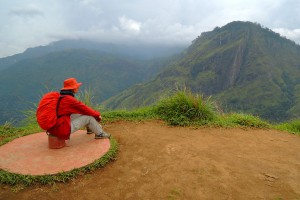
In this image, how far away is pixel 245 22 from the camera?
651 feet

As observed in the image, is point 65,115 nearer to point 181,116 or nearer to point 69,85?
point 69,85

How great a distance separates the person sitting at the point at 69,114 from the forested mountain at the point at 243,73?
4388 inches

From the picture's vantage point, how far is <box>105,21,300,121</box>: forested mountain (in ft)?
403

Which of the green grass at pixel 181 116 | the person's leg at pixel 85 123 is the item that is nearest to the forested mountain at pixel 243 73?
the green grass at pixel 181 116

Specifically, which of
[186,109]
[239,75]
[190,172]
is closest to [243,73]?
[239,75]

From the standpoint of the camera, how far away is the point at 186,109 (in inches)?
324

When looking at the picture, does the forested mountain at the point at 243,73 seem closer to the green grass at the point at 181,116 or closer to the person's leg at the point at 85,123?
the green grass at the point at 181,116

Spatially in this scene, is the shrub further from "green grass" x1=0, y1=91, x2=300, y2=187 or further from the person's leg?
the person's leg

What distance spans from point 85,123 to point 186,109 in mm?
3457

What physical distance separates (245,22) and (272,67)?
59.6 m

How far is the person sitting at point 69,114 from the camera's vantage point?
18.0 ft

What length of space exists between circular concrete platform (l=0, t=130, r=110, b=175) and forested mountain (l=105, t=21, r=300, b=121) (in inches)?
4384

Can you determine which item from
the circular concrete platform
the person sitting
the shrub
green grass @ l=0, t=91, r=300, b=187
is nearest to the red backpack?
the person sitting

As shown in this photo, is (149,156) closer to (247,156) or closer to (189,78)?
(247,156)
